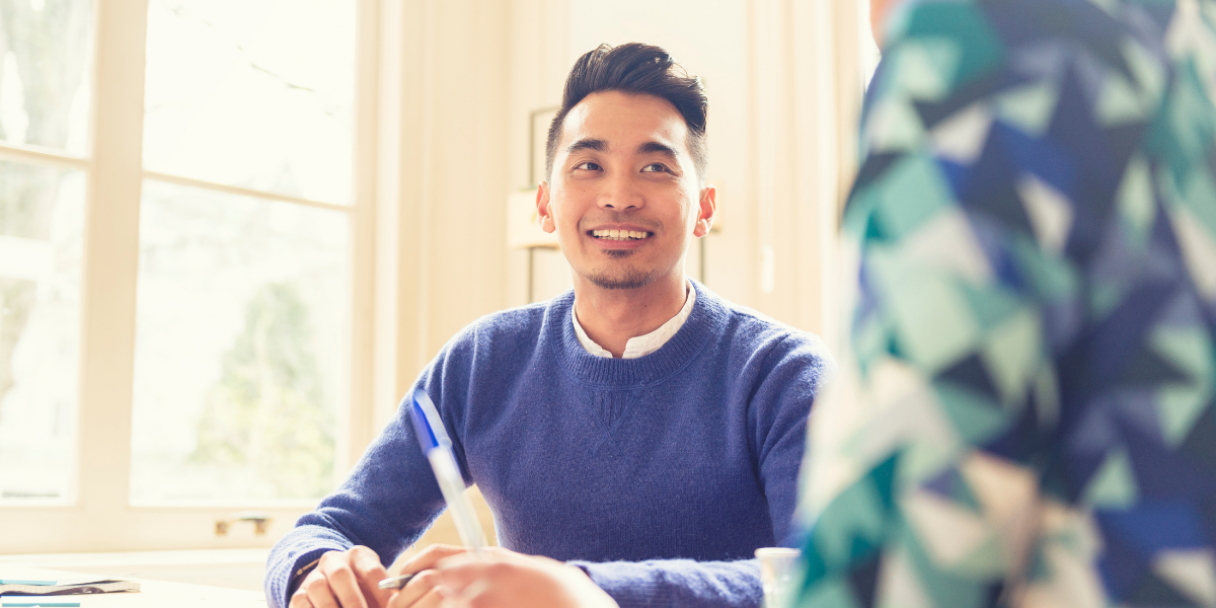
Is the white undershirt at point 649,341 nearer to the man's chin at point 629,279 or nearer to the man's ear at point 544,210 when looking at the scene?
the man's chin at point 629,279

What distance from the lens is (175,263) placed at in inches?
113

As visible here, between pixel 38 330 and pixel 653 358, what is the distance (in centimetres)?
194

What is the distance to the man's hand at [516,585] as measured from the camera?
0.50 m

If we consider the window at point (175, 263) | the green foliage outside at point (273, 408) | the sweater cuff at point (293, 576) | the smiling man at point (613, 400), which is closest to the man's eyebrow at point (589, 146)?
the smiling man at point (613, 400)

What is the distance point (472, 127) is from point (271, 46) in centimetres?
78

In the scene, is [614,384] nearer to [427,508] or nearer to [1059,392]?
[427,508]

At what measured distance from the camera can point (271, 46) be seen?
323 centimetres

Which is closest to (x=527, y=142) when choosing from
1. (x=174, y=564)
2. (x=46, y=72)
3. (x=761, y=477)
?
(x=46, y=72)

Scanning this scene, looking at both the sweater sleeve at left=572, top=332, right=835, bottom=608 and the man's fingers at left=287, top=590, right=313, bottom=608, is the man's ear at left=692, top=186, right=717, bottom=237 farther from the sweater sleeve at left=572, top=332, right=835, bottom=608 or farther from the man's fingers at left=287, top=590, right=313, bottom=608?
the man's fingers at left=287, top=590, right=313, bottom=608

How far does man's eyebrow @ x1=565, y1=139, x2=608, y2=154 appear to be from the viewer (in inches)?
62.1

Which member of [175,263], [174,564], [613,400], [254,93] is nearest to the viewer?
[613,400]

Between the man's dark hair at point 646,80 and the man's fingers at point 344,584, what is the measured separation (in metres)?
0.83

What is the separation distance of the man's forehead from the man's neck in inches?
9.1

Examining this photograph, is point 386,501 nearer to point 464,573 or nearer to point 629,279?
point 629,279
